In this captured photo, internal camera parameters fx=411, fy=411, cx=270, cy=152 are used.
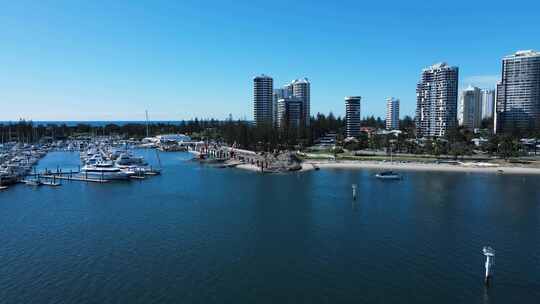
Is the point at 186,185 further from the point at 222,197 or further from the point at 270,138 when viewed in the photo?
the point at 270,138

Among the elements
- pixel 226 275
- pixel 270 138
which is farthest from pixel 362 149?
pixel 226 275

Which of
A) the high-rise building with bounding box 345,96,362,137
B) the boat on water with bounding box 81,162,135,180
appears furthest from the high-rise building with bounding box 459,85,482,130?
the boat on water with bounding box 81,162,135,180

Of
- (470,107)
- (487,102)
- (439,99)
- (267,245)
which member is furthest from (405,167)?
(487,102)

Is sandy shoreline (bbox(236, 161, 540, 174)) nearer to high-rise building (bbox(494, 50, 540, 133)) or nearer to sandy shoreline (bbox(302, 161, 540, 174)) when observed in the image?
sandy shoreline (bbox(302, 161, 540, 174))

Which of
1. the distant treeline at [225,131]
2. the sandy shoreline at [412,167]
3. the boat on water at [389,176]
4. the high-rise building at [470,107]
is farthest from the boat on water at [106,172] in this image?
the high-rise building at [470,107]

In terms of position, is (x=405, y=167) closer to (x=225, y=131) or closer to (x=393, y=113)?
(x=225, y=131)

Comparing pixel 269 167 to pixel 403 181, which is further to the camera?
pixel 269 167
